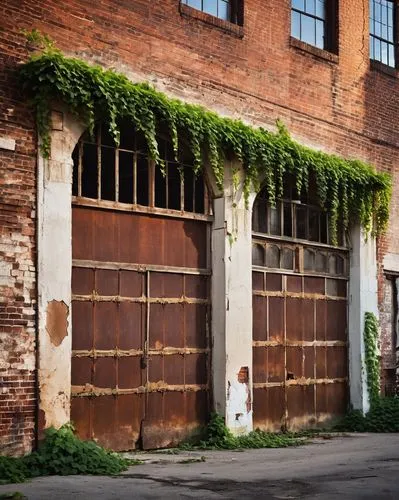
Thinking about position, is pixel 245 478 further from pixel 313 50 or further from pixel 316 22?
pixel 316 22

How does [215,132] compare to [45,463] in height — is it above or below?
above

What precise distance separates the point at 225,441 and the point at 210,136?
14.3ft

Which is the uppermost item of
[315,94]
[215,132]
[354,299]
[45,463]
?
[315,94]

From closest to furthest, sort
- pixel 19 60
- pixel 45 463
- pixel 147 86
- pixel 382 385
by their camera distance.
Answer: pixel 45 463
pixel 19 60
pixel 147 86
pixel 382 385

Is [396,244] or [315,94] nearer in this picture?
[315,94]

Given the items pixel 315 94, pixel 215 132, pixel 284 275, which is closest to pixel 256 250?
pixel 284 275

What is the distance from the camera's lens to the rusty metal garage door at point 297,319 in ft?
48.3

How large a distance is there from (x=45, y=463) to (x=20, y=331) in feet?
5.09

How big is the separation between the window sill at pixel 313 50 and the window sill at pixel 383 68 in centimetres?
122

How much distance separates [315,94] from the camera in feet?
52.6

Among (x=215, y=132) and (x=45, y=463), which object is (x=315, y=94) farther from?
(x=45, y=463)

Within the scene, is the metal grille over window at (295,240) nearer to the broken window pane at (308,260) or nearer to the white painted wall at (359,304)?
the broken window pane at (308,260)

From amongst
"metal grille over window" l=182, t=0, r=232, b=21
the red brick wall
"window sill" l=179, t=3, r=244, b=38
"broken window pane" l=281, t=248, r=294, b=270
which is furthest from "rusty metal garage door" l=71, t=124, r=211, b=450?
"metal grille over window" l=182, t=0, r=232, b=21

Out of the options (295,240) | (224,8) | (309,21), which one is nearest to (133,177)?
(224,8)
